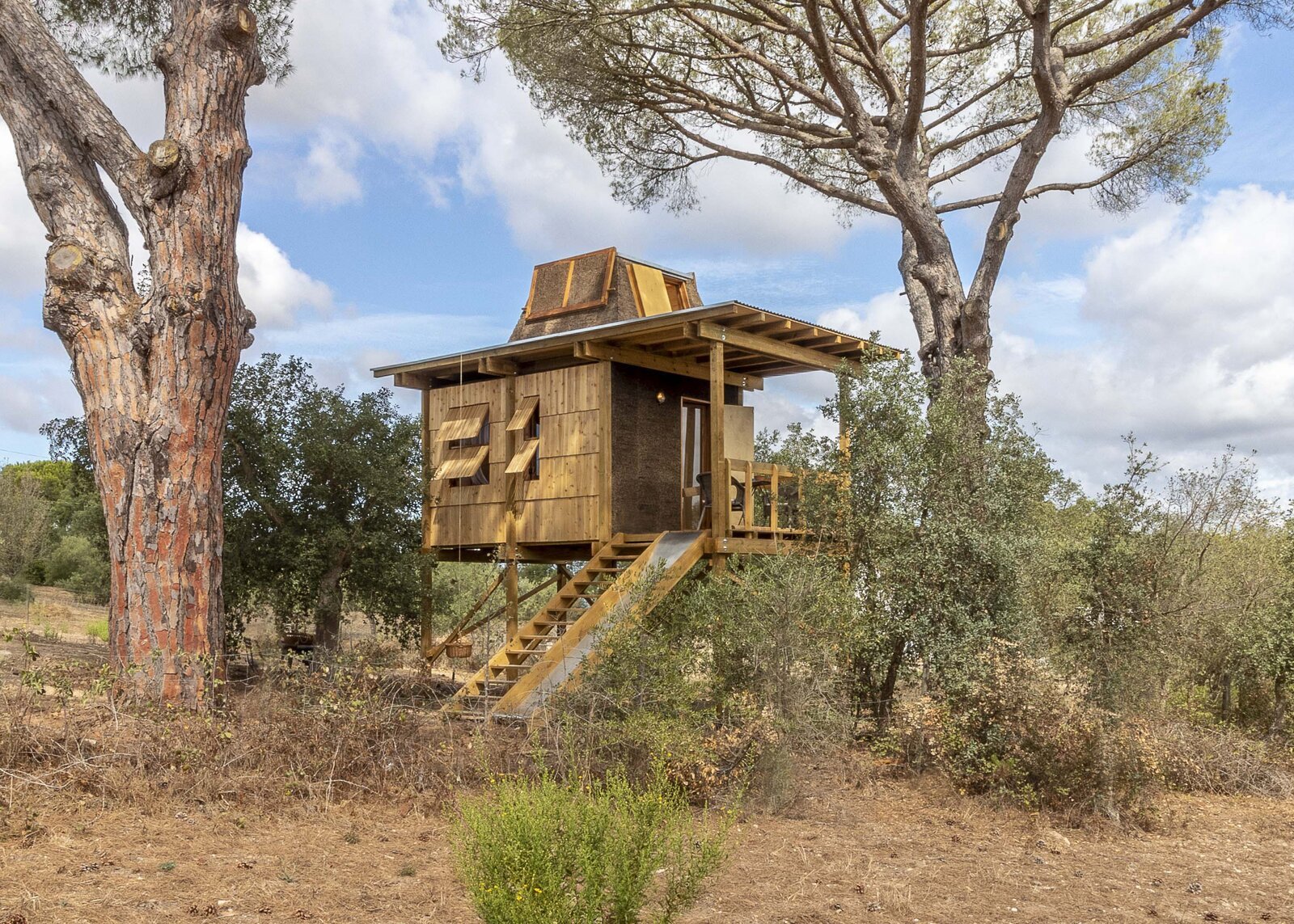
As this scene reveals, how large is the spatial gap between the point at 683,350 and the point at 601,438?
5.76ft

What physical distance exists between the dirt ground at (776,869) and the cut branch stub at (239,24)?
6.86m

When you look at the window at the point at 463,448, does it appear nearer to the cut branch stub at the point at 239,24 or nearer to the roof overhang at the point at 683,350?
the roof overhang at the point at 683,350

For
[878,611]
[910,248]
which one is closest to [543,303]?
[910,248]

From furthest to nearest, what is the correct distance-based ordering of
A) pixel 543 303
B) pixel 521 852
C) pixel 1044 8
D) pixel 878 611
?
pixel 543 303
pixel 1044 8
pixel 878 611
pixel 521 852

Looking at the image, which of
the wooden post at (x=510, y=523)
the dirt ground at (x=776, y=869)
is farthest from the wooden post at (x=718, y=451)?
the dirt ground at (x=776, y=869)

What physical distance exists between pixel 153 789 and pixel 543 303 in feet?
32.6

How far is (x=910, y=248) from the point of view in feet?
49.3

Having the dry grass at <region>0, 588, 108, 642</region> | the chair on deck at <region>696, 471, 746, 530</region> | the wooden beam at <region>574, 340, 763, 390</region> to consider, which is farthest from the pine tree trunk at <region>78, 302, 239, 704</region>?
the chair on deck at <region>696, 471, 746, 530</region>

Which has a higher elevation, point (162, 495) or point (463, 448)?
point (463, 448)

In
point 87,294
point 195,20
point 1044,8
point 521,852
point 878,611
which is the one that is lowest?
point 521,852

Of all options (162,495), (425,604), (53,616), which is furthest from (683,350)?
(53,616)

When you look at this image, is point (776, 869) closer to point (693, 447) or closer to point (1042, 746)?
point (1042, 746)

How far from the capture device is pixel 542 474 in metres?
14.0

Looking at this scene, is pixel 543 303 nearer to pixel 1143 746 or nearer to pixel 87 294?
pixel 87 294
